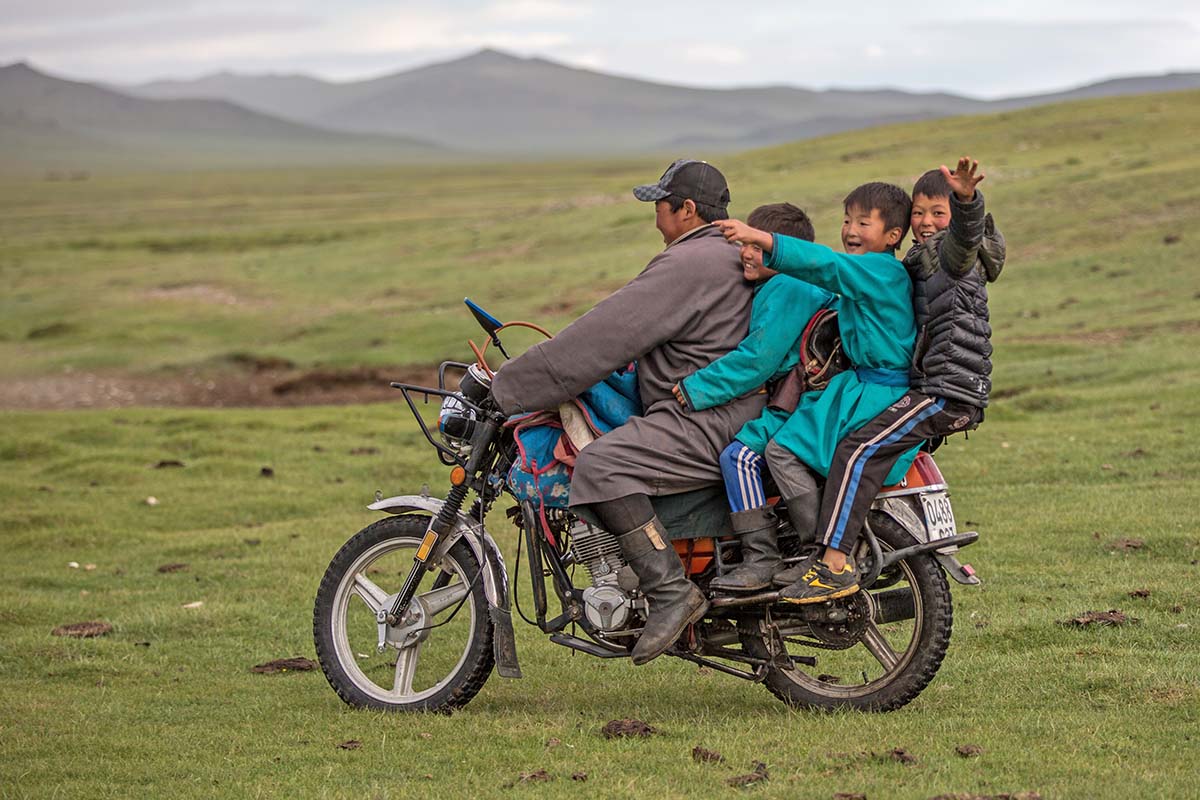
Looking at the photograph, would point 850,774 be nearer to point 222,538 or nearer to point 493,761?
point 493,761

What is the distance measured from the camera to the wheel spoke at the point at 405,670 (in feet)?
22.6

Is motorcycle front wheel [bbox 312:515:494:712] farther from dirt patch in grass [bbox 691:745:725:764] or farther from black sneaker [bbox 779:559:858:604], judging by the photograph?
black sneaker [bbox 779:559:858:604]

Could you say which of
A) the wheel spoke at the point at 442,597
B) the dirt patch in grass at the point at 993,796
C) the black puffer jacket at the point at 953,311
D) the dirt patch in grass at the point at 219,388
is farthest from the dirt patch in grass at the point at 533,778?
the dirt patch in grass at the point at 219,388

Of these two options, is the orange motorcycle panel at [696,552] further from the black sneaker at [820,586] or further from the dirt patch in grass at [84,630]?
the dirt patch in grass at [84,630]

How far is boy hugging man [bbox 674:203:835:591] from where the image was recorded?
606cm

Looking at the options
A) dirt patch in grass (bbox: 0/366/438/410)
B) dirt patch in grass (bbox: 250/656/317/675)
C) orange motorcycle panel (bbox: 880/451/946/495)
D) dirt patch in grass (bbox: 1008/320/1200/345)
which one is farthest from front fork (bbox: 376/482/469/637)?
dirt patch in grass (bbox: 1008/320/1200/345)

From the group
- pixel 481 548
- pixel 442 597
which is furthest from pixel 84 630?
pixel 481 548

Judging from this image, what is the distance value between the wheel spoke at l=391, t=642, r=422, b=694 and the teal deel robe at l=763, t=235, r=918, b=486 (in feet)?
7.23

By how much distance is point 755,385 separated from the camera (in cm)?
610

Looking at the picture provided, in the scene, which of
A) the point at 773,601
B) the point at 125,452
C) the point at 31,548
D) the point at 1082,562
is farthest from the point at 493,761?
the point at 125,452

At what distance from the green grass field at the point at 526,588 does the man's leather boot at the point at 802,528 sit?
66 cm

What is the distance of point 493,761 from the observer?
5.88 meters

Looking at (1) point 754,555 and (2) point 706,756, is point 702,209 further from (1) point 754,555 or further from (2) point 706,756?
(2) point 706,756

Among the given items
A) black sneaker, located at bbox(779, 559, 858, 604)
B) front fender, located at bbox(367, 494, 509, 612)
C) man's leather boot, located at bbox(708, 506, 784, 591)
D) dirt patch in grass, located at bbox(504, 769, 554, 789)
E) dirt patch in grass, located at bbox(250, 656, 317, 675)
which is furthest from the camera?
dirt patch in grass, located at bbox(250, 656, 317, 675)
